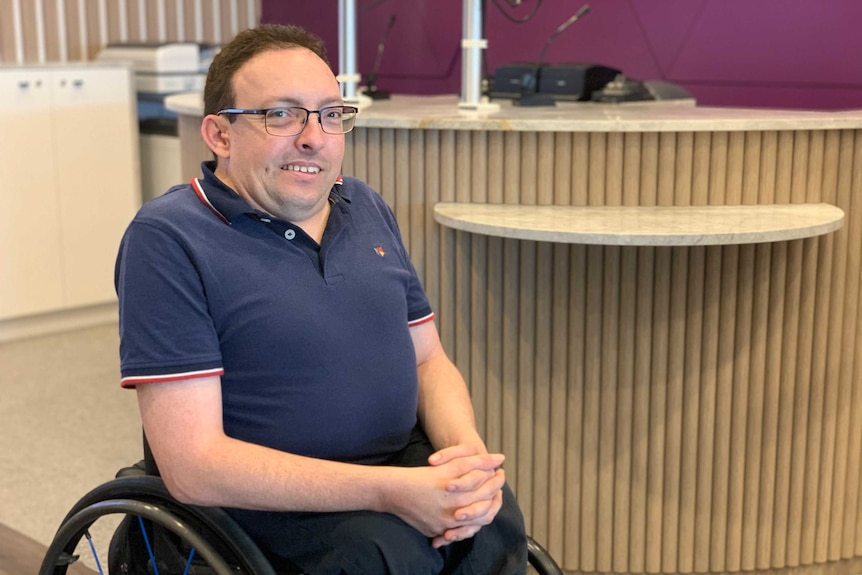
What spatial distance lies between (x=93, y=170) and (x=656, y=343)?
3164 millimetres

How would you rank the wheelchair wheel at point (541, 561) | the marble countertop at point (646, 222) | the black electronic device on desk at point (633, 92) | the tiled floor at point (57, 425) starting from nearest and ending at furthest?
1. the wheelchair wheel at point (541, 561)
2. the marble countertop at point (646, 222)
3. the tiled floor at point (57, 425)
4. the black electronic device on desk at point (633, 92)

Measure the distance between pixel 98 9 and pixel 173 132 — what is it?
78cm

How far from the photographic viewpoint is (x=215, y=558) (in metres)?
1.42

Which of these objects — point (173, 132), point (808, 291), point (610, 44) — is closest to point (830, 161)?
point (808, 291)

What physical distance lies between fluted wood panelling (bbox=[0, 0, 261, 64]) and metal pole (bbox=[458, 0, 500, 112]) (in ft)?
9.72

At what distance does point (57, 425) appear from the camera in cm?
365

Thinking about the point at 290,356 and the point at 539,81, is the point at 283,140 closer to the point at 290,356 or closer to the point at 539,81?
the point at 290,356

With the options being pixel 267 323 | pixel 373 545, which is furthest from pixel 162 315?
pixel 373 545

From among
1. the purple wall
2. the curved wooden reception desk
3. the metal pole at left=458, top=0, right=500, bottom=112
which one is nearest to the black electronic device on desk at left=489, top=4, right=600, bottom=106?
the metal pole at left=458, top=0, right=500, bottom=112

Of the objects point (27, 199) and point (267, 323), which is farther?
point (27, 199)

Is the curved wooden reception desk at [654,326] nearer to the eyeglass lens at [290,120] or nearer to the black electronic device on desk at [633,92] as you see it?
the black electronic device on desk at [633,92]

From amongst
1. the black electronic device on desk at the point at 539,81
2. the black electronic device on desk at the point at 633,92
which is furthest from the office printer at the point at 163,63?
the black electronic device on desk at the point at 633,92

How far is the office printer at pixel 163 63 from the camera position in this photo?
4910 mm

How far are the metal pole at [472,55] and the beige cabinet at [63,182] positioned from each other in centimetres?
247
